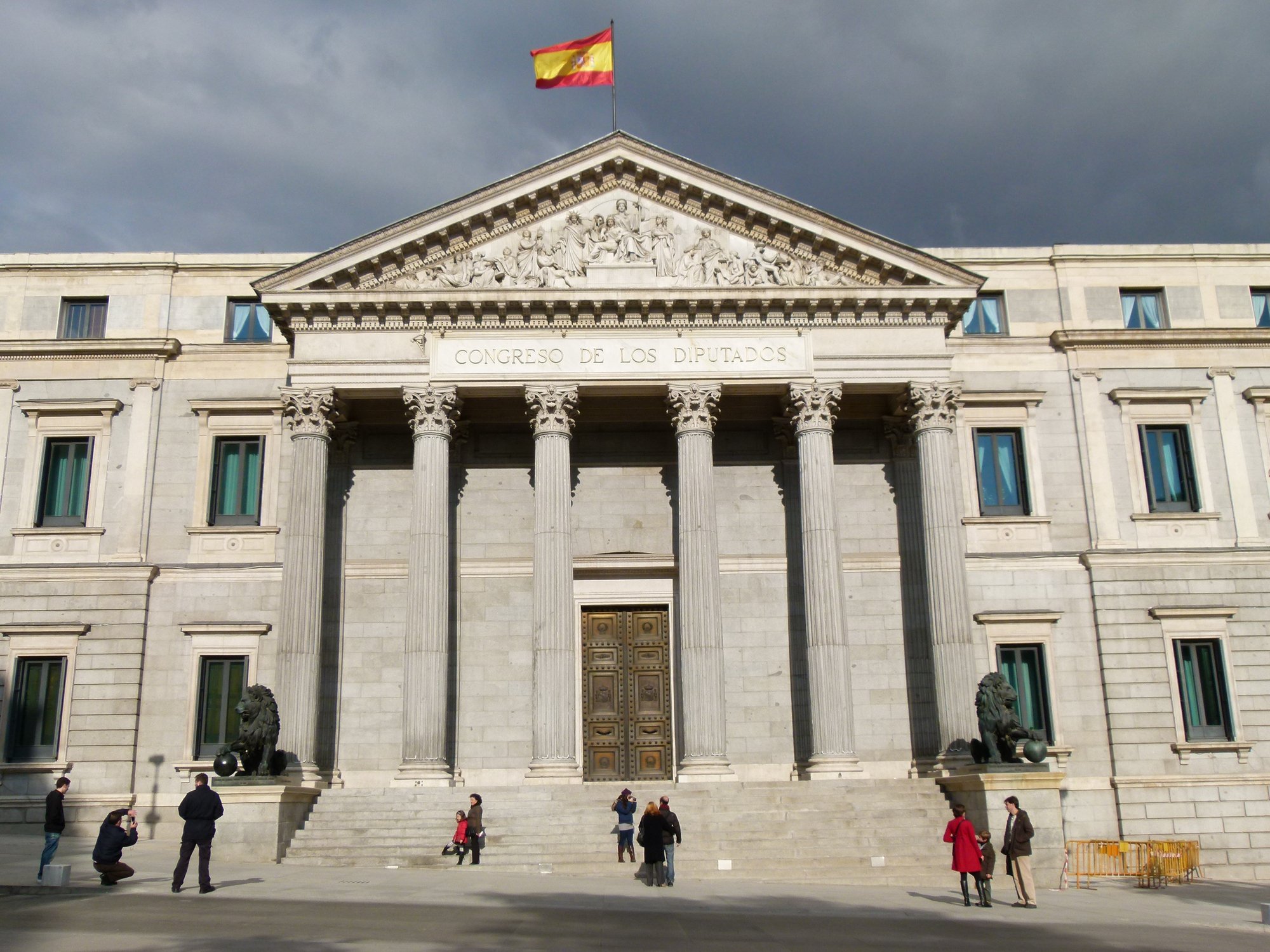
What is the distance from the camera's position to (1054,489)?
115ft

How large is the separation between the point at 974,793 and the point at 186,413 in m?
24.5

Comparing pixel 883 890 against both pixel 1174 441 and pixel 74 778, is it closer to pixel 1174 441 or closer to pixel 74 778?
pixel 1174 441

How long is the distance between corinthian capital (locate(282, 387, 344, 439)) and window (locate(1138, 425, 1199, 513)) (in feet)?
78.9

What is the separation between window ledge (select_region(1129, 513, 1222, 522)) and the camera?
34656 millimetres

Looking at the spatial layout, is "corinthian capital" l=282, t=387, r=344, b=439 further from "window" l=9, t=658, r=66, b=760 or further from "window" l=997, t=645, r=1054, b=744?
"window" l=997, t=645, r=1054, b=744

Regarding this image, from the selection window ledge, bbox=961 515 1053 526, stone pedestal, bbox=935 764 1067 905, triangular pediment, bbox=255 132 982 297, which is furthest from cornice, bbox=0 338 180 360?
stone pedestal, bbox=935 764 1067 905

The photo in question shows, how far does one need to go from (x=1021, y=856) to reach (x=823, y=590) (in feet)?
33.4

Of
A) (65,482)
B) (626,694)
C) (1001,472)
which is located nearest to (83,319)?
(65,482)

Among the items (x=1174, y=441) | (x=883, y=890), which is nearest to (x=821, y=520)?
(x=883, y=890)

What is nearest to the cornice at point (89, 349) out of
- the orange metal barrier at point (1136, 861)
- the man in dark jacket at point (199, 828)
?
the man in dark jacket at point (199, 828)

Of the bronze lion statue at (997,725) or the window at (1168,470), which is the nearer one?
the bronze lion statue at (997,725)

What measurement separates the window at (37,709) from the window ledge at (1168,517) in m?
31.3

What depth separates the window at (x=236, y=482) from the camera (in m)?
34.3

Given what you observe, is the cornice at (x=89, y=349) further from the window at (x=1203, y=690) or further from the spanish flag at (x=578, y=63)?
the window at (x=1203, y=690)
